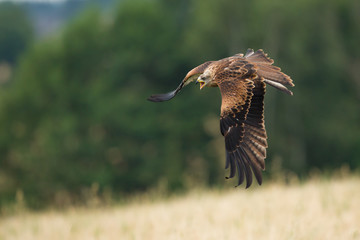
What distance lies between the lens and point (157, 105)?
3091 cm

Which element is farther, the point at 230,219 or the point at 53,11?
the point at 53,11

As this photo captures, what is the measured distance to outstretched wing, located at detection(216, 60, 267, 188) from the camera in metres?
4.96

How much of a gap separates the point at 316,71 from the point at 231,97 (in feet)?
77.5

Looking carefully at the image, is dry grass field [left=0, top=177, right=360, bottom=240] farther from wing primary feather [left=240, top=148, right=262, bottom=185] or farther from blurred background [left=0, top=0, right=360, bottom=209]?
blurred background [left=0, top=0, right=360, bottom=209]

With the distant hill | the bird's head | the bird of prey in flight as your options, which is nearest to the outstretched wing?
the bird of prey in flight

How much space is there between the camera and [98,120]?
1165 inches

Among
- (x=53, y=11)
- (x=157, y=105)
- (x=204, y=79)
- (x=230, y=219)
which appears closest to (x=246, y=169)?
(x=204, y=79)

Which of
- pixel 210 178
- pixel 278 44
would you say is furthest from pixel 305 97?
pixel 210 178

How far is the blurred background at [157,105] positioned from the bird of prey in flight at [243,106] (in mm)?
18937

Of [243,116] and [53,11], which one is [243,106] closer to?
[243,116]

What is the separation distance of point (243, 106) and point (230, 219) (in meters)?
1.94

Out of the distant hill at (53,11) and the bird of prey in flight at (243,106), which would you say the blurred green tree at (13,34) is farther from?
the bird of prey in flight at (243,106)

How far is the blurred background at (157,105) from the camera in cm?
2658

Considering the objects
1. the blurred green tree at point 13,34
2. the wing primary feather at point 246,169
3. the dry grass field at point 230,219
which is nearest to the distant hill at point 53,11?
the blurred green tree at point 13,34
